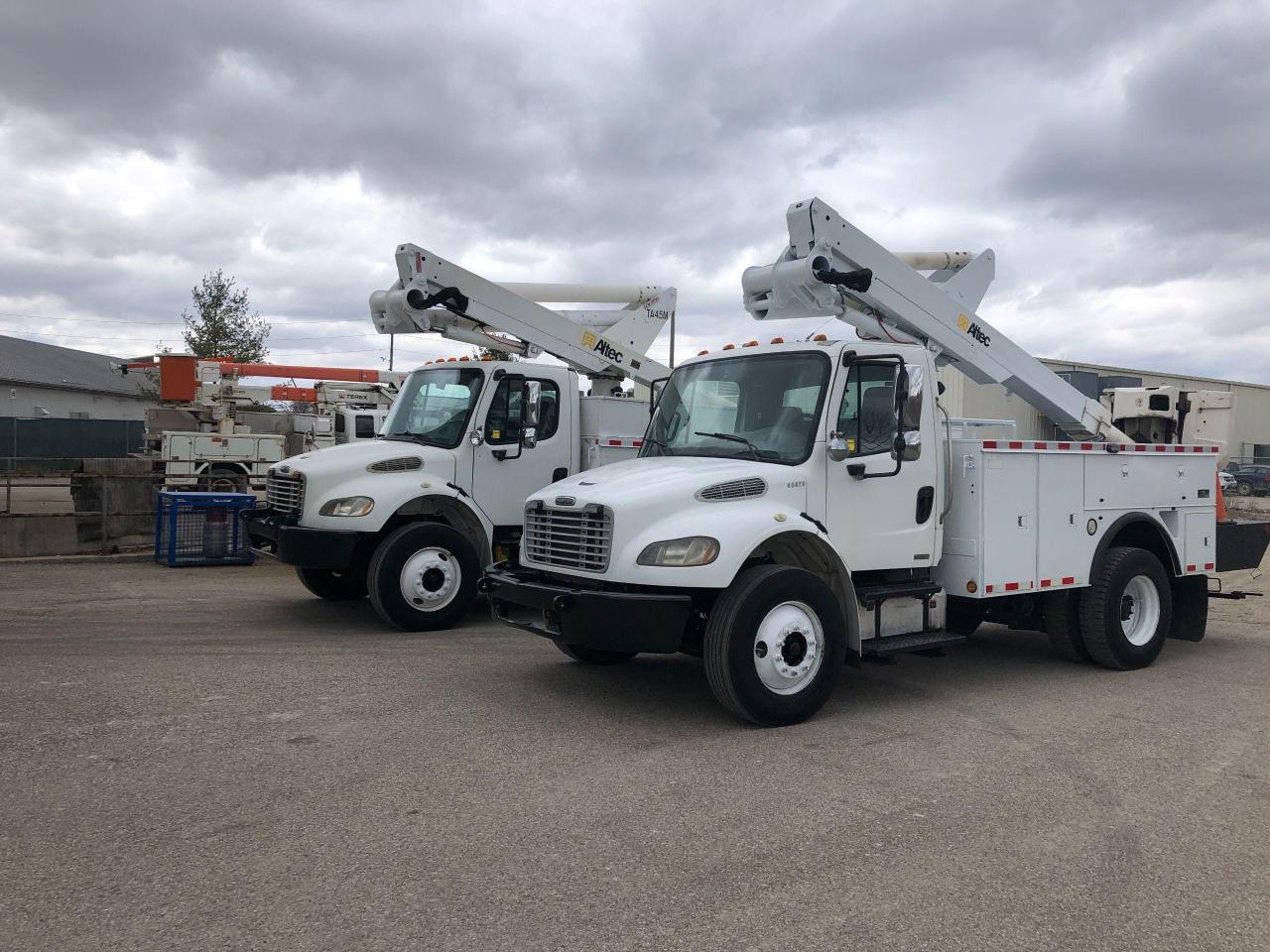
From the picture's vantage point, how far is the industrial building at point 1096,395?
22.5 m

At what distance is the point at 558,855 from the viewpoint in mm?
4293

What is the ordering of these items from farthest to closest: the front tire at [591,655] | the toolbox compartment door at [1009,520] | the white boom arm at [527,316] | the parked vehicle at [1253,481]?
1. the parked vehicle at [1253,481]
2. the white boom arm at [527,316]
3. the front tire at [591,655]
4. the toolbox compartment door at [1009,520]

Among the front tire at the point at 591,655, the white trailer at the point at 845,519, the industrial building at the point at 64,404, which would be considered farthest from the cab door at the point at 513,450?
the industrial building at the point at 64,404

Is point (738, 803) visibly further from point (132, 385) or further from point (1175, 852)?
point (132, 385)

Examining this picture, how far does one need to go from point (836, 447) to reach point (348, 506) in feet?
15.4

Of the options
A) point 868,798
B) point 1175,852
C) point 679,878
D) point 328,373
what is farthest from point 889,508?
point 328,373

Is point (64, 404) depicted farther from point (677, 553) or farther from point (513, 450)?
point (677, 553)

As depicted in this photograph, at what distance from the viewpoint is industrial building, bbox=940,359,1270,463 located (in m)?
22.5

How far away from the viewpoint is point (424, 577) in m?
9.34

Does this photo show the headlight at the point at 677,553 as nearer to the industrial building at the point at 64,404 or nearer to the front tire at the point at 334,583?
the front tire at the point at 334,583

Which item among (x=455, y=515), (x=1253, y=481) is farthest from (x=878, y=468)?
(x=1253, y=481)

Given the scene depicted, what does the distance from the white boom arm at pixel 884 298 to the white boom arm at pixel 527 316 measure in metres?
3.40

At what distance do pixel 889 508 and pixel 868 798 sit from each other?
2436 mm

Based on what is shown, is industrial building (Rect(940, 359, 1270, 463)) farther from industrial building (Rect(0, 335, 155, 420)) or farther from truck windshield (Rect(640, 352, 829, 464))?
industrial building (Rect(0, 335, 155, 420))
